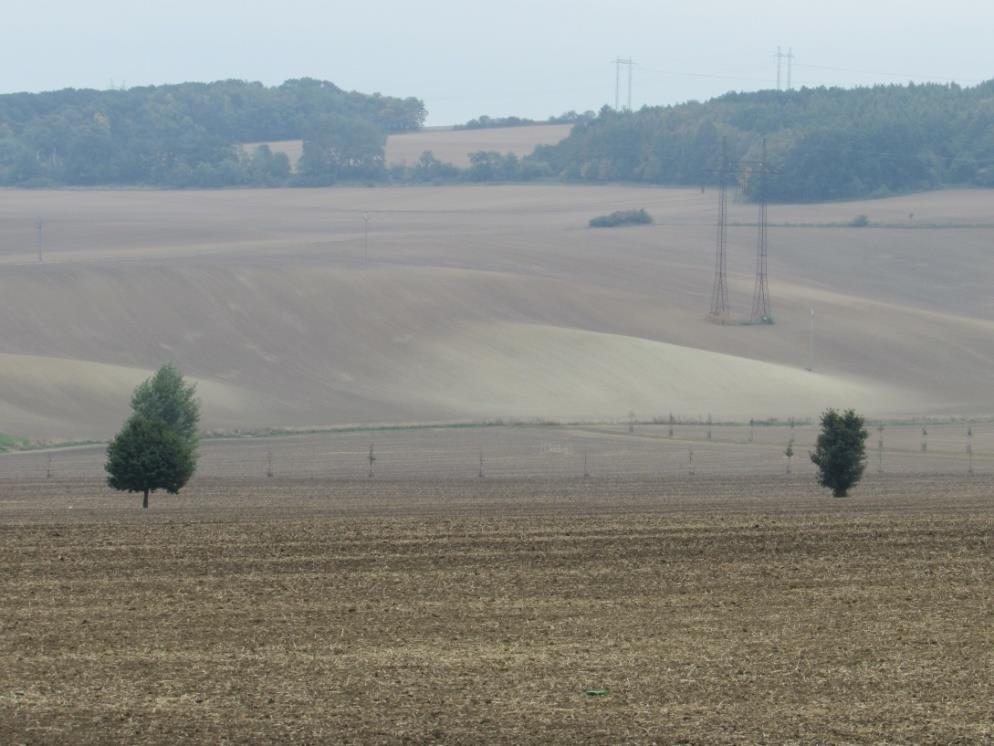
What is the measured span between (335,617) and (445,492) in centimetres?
2178

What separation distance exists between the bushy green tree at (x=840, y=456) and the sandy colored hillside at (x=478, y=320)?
A: 29.8 meters

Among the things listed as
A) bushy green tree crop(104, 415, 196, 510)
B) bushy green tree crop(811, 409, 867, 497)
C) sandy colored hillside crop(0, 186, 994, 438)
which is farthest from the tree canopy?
bushy green tree crop(811, 409, 867, 497)

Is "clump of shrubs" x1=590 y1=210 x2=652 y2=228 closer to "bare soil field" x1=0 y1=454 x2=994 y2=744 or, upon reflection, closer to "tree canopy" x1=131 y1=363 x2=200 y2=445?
"tree canopy" x1=131 y1=363 x2=200 y2=445

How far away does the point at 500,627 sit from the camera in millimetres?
19516

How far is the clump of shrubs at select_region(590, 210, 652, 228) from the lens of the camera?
13862cm

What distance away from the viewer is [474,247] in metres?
119

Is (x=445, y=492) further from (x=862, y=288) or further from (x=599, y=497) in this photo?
(x=862, y=288)

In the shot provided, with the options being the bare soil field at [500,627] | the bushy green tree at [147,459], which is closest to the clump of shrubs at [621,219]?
the bushy green tree at [147,459]

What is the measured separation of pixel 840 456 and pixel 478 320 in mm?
50752

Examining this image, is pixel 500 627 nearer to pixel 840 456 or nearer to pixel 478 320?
pixel 840 456

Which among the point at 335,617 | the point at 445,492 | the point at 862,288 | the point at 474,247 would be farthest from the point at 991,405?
the point at 335,617

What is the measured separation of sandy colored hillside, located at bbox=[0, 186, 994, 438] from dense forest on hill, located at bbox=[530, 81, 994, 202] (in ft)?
64.6

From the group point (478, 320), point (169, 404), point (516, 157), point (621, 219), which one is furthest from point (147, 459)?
point (516, 157)

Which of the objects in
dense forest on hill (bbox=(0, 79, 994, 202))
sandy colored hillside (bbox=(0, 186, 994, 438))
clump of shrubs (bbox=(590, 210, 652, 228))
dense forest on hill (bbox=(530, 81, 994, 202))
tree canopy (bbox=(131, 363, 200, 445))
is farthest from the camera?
dense forest on hill (bbox=(0, 79, 994, 202))
